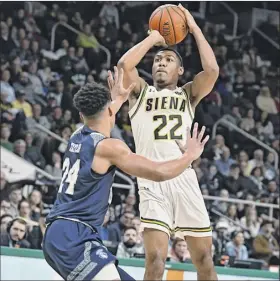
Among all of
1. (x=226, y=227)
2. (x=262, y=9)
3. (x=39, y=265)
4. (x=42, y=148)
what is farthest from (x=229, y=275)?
(x=262, y=9)

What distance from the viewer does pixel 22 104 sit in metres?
16.0

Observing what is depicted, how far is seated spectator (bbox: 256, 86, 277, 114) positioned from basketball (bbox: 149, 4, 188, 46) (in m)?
11.3

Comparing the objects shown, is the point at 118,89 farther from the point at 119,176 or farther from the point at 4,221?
the point at 119,176

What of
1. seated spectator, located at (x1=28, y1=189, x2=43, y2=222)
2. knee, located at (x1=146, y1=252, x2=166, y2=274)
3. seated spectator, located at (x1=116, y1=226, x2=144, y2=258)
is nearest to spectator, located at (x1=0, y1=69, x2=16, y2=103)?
seated spectator, located at (x1=28, y1=189, x2=43, y2=222)

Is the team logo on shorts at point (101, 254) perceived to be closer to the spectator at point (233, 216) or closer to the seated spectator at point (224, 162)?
the spectator at point (233, 216)

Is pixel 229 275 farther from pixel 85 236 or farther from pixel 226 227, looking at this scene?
pixel 85 236

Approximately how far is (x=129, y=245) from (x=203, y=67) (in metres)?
4.92

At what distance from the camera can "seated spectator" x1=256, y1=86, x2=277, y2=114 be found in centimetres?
1972

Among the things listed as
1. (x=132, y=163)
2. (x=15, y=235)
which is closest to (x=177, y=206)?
(x=132, y=163)

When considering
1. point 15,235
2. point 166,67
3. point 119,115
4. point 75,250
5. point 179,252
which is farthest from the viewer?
point 119,115

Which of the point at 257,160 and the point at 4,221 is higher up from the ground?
the point at 257,160

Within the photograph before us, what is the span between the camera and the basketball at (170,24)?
28.0 ft

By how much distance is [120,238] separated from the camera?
13.9 m

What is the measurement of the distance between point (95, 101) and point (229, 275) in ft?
17.5
